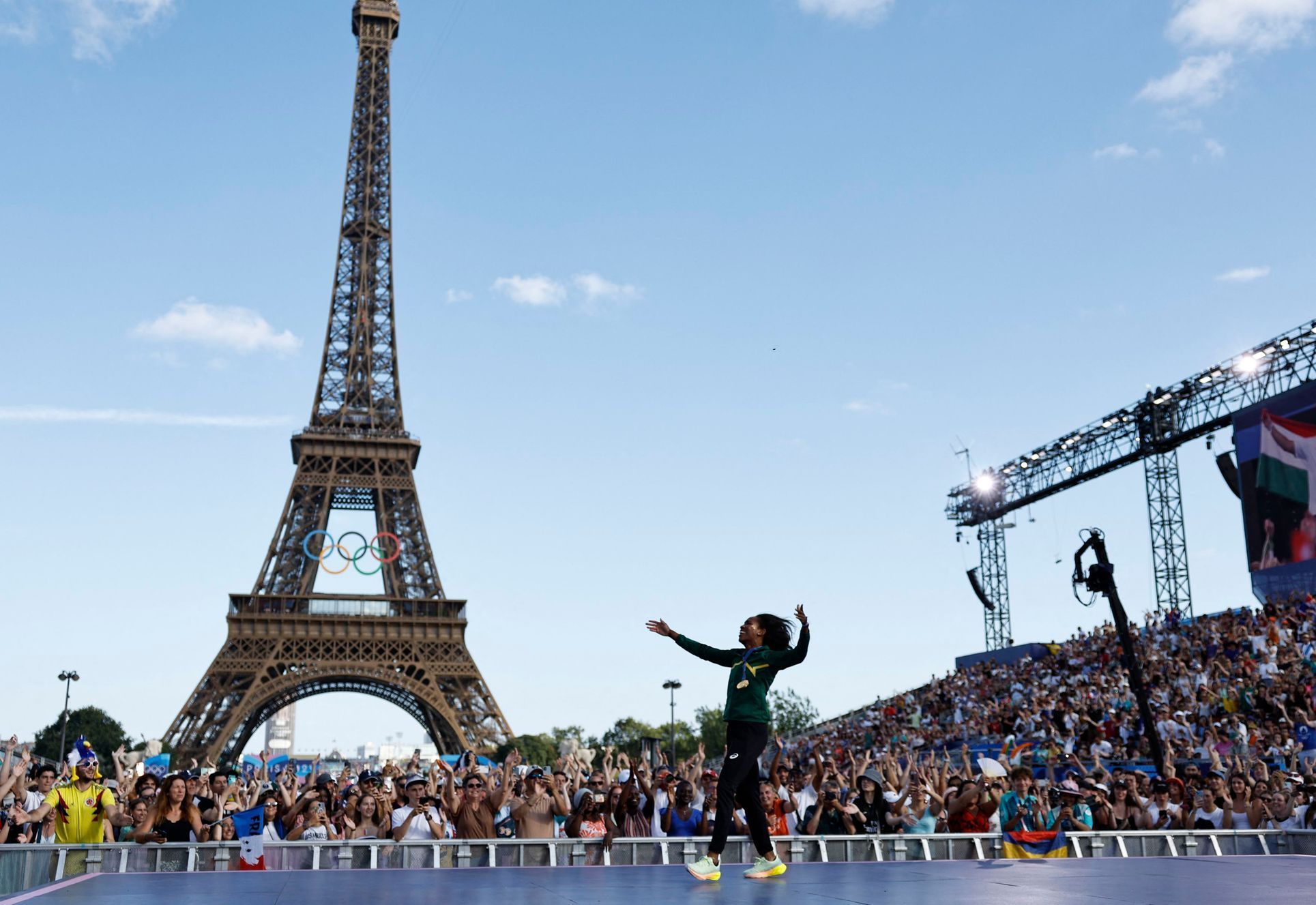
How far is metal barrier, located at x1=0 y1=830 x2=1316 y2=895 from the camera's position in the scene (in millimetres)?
9383

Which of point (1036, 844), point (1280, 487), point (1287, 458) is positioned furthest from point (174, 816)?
point (1280, 487)

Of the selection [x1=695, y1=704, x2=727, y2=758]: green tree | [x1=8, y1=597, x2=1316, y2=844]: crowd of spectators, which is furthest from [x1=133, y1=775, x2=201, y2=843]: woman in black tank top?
[x1=695, y1=704, x2=727, y2=758]: green tree

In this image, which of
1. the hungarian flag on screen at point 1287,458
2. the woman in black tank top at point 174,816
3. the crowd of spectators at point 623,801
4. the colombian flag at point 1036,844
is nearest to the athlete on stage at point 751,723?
the crowd of spectators at point 623,801

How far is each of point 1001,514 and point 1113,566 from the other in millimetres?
32898

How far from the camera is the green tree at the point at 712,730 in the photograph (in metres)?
92.6

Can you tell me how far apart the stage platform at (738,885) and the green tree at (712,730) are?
3159 inches

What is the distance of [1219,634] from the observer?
28203 mm

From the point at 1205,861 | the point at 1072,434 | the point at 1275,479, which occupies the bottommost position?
the point at 1205,861

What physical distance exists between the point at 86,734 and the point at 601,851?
8726cm

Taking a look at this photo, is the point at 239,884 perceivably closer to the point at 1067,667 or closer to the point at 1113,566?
the point at 1113,566

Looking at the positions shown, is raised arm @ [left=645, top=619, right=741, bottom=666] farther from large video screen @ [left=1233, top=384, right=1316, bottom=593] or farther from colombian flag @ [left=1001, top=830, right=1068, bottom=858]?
large video screen @ [left=1233, top=384, right=1316, bottom=593]

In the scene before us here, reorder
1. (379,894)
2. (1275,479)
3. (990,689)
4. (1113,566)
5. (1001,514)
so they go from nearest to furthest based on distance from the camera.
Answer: (379,894), (1113,566), (1275,479), (990,689), (1001,514)

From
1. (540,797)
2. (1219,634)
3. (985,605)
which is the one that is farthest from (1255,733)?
(985,605)

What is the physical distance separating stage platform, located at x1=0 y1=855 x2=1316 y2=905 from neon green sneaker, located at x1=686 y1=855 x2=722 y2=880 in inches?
4.2
